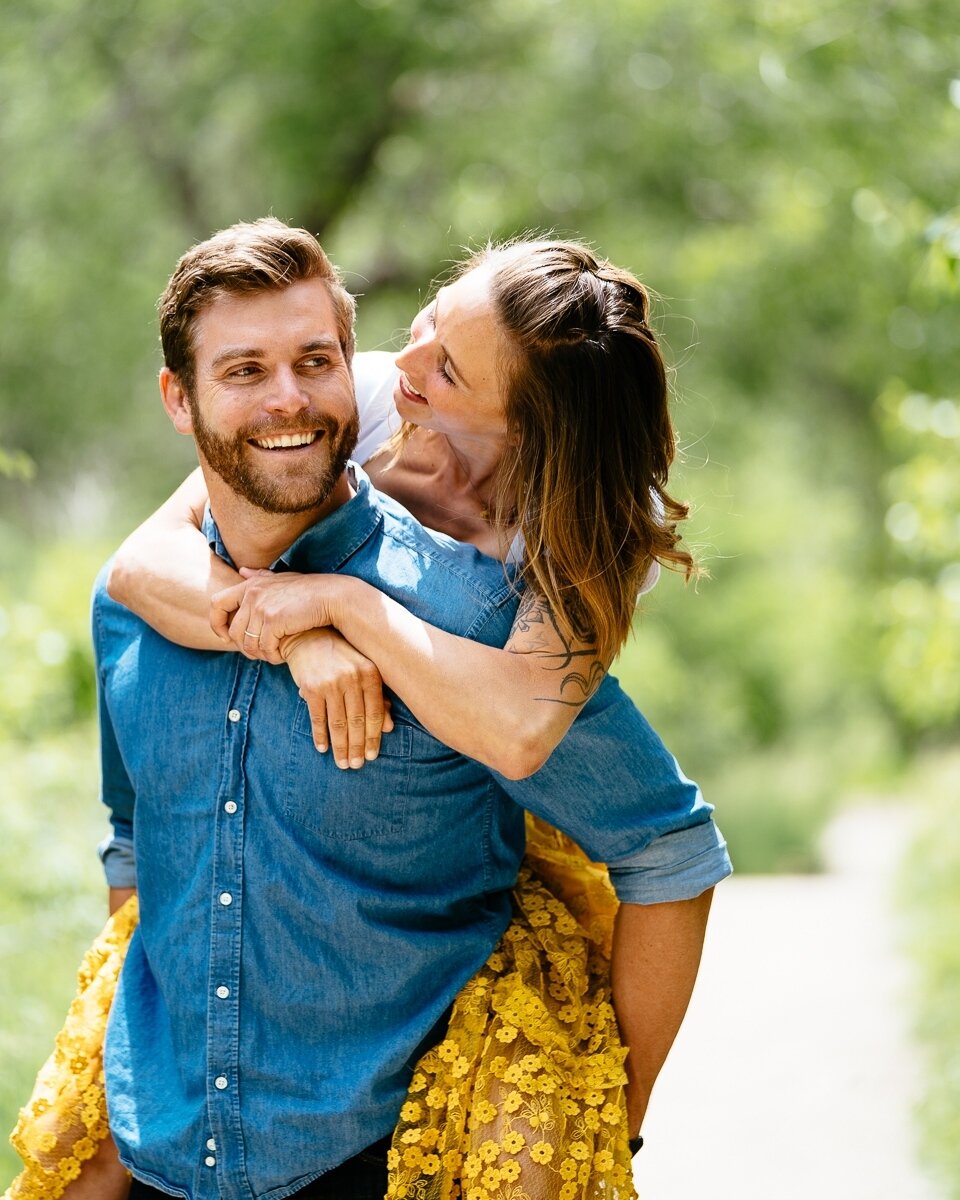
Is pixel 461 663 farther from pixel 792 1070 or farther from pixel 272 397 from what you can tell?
pixel 792 1070

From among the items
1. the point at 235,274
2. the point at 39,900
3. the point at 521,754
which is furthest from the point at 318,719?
the point at 39,900

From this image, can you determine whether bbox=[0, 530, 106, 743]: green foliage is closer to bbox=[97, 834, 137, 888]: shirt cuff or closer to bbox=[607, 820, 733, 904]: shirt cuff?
bbox=[97, 834, 137, 888]: shirt cuff

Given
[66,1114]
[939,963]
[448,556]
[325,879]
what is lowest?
[66,1114]

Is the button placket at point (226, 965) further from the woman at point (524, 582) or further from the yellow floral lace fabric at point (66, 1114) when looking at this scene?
the yellow floral lace fabric at point (66, 1114)

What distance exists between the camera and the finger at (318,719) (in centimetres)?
203

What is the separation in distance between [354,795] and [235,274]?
2.37 feet

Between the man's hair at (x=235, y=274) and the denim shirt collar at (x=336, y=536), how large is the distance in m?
0.23

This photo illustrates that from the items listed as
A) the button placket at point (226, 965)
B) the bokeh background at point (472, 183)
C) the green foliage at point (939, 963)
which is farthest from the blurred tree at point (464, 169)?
the button placket at point (226, 965)

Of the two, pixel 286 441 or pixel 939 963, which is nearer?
pixel 286 441

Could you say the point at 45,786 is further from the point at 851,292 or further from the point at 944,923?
the point at 851,292

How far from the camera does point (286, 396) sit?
6.84 ft

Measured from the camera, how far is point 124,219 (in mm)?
11289

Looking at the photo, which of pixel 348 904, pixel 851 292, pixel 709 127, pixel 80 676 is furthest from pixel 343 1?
pixel 348 904

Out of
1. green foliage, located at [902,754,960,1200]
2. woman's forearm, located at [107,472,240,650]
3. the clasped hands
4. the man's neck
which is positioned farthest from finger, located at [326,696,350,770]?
green foliage, located at [902,754,960,1200]
